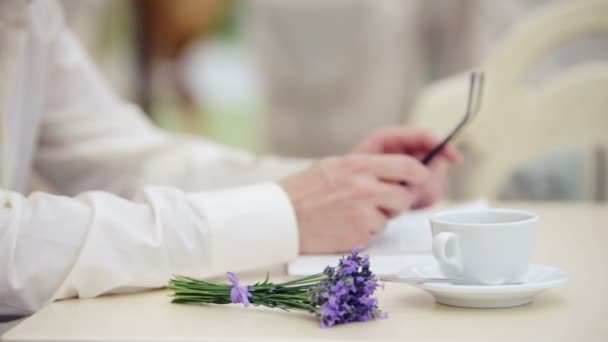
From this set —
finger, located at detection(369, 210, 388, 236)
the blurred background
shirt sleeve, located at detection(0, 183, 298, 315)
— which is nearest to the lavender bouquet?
shirt sleeve, located at detection(0, 183, 298, 315)

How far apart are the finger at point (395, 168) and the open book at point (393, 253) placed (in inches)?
2.8

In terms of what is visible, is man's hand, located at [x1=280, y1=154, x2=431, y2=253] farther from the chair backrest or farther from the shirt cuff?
the chair backrest

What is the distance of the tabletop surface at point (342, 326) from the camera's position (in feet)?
2.09

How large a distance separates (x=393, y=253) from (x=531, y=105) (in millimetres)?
726

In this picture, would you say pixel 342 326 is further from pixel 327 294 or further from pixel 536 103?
pixel 536 103

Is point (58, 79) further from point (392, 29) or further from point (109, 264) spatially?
point (392, 29)

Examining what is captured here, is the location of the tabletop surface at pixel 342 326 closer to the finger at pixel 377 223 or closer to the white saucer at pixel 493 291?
the white saucer at pixel 493 291

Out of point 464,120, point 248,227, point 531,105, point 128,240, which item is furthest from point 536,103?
point 128,240

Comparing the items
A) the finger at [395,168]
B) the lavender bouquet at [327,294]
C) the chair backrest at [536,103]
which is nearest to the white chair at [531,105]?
the chair backrest at [536,103]

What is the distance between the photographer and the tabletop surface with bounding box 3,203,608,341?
2.09 ft

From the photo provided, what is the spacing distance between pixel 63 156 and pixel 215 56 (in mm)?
4788

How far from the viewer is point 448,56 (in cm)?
328

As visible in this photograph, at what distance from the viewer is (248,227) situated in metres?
0.86

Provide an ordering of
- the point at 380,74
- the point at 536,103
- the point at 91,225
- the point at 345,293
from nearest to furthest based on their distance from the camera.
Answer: the point at 345,293 → the point at 91,225 → the point at 536,103 → the point at 380,74
